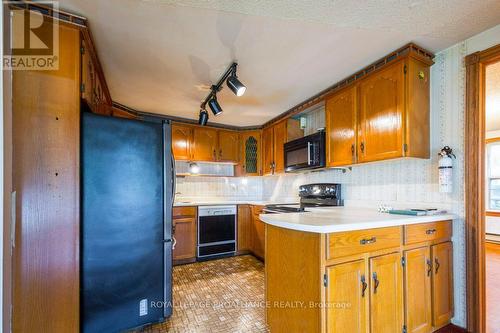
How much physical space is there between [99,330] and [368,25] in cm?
277

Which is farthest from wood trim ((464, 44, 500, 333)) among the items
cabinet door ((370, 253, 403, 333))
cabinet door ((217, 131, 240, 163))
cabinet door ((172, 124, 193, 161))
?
cabinet door ((172, 124, 193, 161))

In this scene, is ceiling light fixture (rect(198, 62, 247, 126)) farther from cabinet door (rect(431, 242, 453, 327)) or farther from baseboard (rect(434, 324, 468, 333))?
baseboard (rect(434, 324, 468, 333))

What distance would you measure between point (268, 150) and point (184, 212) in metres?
1.68

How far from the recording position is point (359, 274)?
139 cm

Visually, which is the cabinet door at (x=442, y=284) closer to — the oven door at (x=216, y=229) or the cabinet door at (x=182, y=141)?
the oven door at (x=216, y=229)

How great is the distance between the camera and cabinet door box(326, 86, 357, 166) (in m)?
2.26

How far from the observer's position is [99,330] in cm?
161

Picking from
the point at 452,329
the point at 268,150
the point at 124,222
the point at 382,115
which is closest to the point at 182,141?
the point at 268,150

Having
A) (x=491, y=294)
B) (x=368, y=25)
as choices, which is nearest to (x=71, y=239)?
(x=368, y=25)

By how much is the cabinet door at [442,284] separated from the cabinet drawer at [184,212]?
283cm

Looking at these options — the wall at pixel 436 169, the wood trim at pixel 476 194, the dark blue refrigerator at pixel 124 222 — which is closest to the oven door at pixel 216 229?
the dark blue refrigerator at pixel 124 222

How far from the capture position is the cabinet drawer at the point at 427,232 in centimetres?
161

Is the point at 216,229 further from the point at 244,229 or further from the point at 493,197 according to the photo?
the point at 493,197

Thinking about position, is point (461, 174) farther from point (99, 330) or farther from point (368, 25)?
point (99, 330)
